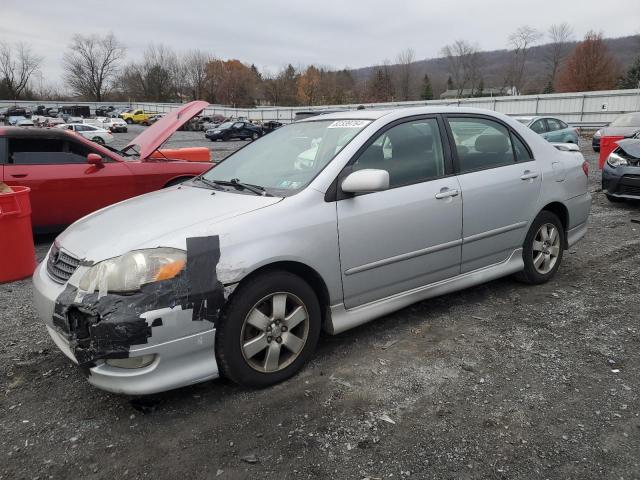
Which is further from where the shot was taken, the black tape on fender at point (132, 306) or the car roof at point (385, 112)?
the car roof at point (385, 112)

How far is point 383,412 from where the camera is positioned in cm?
265

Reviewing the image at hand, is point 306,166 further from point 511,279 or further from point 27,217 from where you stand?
point 27,217

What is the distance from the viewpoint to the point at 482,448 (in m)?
2.35

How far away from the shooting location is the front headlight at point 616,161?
7797mm

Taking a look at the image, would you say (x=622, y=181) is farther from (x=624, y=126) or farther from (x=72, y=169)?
(x=624, y=126)

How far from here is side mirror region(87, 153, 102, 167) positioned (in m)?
6.15

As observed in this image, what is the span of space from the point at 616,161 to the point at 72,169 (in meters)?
8.29

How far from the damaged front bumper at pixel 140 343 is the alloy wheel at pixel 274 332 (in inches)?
9.1

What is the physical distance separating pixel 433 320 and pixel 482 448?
1493 millimetres

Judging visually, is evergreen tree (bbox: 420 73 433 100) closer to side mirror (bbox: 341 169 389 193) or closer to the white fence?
the white fence

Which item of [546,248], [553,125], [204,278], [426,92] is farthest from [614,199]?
[426,92]

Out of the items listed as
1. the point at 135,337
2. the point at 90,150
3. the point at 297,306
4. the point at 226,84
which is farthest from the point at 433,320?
the point at 226,84

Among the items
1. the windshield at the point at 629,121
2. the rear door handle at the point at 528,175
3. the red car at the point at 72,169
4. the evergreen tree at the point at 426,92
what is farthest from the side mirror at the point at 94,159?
the evergreen tree at the point at 426,92

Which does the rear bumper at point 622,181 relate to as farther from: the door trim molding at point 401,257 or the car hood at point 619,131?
the car hood at point 619,131
